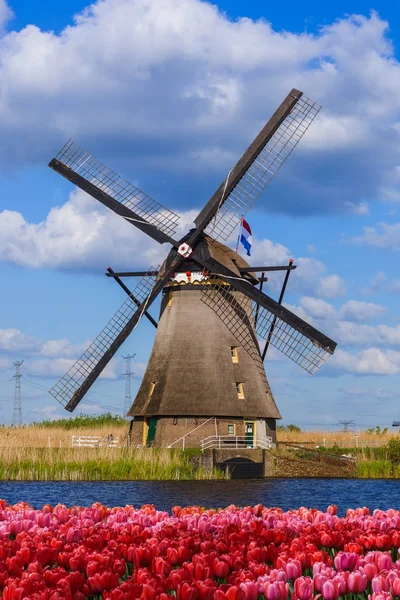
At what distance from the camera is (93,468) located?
101 ft

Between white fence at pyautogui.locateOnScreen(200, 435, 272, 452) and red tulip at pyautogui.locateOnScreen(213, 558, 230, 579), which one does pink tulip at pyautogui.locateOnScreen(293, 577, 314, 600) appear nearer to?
red tulip at pyautogui.locateOnScreen(213, 558, 230, 579)

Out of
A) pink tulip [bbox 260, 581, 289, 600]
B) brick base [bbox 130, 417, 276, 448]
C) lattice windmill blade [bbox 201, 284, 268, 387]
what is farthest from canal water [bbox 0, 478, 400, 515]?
pink tulip [bbox 260, 581, 289, 600]

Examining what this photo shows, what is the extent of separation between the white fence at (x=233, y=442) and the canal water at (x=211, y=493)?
1899 mm

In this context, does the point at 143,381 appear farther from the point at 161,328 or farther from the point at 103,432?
the point at 103,432

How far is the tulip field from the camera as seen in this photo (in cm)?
646

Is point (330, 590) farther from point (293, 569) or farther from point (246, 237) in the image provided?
point (246, 237)

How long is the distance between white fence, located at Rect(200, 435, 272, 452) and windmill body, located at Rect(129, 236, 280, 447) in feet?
0.81

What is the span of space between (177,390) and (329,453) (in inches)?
261

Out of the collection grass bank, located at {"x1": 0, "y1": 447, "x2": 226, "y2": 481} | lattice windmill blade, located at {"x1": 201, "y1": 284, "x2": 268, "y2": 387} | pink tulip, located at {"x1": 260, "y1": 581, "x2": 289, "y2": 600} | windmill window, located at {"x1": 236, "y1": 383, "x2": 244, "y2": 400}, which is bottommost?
Result: pink tulip, located at {"x1": 260, "y1": 581, "x2": 289, "y2": 600}

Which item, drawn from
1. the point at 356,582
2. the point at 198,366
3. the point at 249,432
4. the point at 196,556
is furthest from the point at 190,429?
the point at 356,582

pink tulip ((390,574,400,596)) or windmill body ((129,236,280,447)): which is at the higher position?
windmill body ((129,236,280,447))

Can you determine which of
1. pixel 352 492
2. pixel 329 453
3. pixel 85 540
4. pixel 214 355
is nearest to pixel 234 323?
pixel 214 355

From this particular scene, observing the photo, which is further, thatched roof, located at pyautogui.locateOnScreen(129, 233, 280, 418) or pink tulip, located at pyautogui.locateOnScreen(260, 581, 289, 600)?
thatched roof, located at pyautogui.locateOnScreen(129, 233, 280, 418)

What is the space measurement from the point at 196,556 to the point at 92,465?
2402 centimetres
